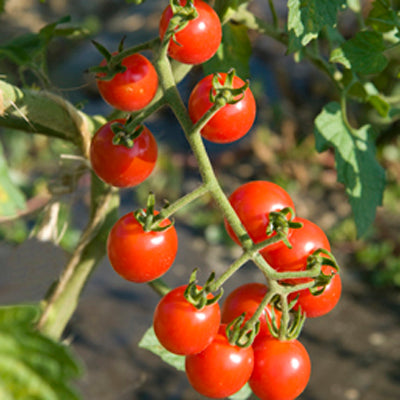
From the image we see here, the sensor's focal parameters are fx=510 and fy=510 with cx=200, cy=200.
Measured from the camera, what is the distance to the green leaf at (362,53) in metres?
0.72

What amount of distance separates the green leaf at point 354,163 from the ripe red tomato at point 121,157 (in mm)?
284

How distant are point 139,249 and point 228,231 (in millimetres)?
108

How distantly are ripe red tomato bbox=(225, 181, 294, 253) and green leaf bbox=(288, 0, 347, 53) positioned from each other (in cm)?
18

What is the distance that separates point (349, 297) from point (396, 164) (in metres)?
1.10

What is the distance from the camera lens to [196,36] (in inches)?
22.3

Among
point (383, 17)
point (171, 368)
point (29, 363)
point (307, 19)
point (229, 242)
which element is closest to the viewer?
point (29, 363)

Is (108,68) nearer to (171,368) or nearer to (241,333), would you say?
(241,333)

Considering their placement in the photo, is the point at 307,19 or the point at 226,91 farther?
the point at 307,19

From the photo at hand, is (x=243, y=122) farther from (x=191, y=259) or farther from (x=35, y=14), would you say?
(x=35, y=14)

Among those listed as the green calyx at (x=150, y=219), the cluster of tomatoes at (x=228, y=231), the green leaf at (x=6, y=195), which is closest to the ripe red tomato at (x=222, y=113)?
the cluster of tomatoes at (x=228, y=231)

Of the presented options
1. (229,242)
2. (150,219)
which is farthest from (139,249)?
(229,242)

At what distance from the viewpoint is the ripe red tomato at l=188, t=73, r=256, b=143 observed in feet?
1.81

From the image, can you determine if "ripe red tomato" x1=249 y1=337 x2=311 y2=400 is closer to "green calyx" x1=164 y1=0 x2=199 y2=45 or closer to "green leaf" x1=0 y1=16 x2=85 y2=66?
"green calyx" x1=164 y1=0 x2=199 y2=45

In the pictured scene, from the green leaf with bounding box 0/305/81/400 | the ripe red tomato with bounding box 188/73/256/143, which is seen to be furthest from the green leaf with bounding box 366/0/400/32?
the green leaf with bounding box 0/305/81/400
